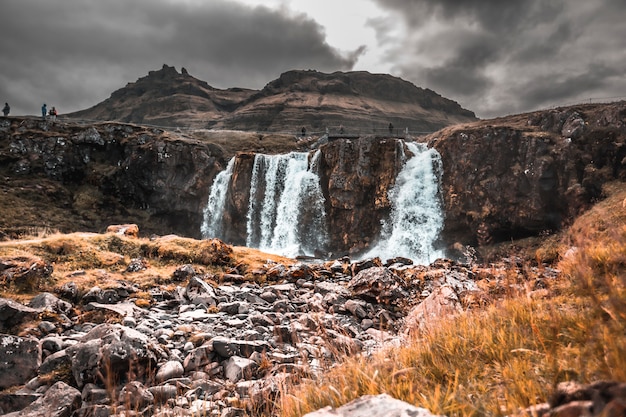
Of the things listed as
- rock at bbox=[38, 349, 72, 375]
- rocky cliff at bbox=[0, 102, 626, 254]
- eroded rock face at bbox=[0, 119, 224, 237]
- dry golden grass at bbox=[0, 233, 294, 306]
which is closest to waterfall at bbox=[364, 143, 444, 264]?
rocky cliff at bbox=[0, 102, 626, 254]

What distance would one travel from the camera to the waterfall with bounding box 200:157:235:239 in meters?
46.0

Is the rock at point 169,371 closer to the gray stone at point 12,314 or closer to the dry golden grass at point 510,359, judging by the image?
the dry golden grass at point 510,359

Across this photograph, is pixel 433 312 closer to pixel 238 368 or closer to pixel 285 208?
pixel 238 368

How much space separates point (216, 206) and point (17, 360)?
140ft

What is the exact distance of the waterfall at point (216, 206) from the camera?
46.0m

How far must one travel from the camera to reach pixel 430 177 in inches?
1533

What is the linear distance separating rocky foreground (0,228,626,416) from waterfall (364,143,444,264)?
2262cm

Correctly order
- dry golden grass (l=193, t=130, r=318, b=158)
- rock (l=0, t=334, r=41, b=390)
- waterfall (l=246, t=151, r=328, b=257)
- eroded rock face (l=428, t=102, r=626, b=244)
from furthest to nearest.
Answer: dry golden grass (l=193, t=130, r=318, b=158) < waterfall (l=246, t=151, r=328, b=257) < eroded rock face (l=428, t=102, r=626, b=244) < rock (l=0, t=334, r=41, b=390)

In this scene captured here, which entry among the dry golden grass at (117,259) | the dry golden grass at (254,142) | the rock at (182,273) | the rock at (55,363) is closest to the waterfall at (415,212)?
the dry golden grass at (117,259)

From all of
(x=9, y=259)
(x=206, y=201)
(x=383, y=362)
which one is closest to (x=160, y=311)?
(x=9, y=259)

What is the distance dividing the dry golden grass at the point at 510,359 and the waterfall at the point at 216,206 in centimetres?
4403

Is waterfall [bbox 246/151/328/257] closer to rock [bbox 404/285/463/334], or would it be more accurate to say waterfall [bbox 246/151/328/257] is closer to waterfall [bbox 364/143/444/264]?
waterfall [bbox 364/143/444/264]

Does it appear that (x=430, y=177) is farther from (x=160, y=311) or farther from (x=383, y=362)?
(x=383, y=362)

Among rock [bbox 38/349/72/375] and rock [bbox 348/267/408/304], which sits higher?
rock [bbox 348/267/408/304]
